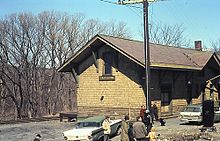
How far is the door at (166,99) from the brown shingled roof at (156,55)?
2.04m

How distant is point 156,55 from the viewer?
31281 millimetres

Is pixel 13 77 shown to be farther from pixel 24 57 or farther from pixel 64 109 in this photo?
pixel 64 109

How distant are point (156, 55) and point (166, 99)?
12.4 ft

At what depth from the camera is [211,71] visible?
39.5 m

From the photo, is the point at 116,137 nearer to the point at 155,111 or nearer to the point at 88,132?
the point at 88,132

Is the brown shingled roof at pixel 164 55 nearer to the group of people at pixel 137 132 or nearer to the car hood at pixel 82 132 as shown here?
the car hood at pixel 82 132

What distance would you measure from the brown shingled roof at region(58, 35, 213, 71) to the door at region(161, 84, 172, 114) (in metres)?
2.04

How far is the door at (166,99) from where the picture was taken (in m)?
31.0

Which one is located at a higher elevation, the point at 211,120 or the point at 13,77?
the point at 13,77

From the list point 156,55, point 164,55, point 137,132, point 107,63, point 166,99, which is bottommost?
point 137,132

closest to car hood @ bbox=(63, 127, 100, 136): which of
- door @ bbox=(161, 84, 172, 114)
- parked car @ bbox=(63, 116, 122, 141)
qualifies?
parked car @ bbox=(63, 116, 122, 141)

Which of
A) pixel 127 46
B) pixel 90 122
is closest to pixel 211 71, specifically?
pixel 127 46

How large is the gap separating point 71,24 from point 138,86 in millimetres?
36488

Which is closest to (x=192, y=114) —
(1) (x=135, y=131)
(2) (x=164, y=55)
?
(2) (x=164, y=55)
